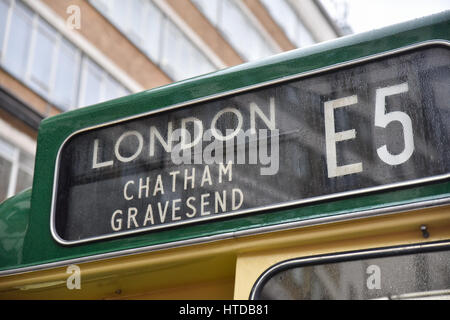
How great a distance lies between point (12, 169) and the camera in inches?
486

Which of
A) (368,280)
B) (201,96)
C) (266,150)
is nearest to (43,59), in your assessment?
(201,96)

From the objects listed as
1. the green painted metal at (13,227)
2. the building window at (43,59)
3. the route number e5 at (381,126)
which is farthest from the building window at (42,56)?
the route number e5 at (381,126)

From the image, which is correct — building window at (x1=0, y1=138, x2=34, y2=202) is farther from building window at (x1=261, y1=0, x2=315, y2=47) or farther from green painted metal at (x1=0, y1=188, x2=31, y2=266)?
building window at (x1=261, y1=0, x2=315, y2=47)

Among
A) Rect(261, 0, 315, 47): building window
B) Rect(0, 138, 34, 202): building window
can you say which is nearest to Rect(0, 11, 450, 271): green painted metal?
Rect(0, 138, 34, 202): building window

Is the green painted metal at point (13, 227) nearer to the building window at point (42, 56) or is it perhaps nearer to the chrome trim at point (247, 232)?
the chrome trim at point (247, 232)

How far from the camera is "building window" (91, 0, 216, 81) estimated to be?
50.3 feet

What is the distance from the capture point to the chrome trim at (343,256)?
2072 millimetres

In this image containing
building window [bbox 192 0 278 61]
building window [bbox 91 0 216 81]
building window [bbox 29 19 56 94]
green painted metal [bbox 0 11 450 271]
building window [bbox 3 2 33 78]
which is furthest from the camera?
building window [bbox 192 0 278 61]

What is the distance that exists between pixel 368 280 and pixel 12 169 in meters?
11.0

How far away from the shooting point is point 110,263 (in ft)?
8.49

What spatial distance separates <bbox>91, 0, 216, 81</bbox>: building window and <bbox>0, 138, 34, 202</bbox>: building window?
3.77 metres

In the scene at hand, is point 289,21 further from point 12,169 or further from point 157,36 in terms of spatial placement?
point 12,169

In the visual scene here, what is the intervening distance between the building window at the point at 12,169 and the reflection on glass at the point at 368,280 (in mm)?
10420
